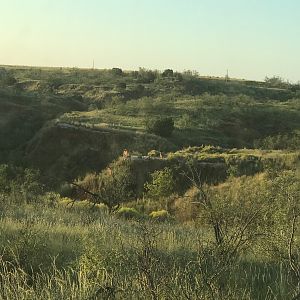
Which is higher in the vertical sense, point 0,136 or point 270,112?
point 270,112

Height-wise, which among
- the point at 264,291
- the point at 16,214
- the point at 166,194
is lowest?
the point at 166,194

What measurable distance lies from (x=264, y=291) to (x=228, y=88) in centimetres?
8428

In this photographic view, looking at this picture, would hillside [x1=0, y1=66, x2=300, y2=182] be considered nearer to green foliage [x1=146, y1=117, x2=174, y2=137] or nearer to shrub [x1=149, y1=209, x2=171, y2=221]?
green foliage [x1=146, y1=117, x2=174, y2=137]

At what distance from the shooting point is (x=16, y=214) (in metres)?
11.6

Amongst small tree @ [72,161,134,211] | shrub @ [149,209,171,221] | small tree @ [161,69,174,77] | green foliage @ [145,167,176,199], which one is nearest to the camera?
shrub @ [149,209,171,221]

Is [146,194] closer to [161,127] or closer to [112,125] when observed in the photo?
[161,127]

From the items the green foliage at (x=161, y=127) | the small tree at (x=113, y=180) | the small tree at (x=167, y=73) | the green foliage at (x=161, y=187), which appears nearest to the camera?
the green foliage at (x=161, y=187)

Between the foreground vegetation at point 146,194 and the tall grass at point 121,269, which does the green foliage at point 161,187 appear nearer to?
the foreground vegetation at point 146,194

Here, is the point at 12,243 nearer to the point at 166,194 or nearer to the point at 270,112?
the point at 166,194

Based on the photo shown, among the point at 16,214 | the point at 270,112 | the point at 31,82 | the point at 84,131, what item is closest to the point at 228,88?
the point at 270,112

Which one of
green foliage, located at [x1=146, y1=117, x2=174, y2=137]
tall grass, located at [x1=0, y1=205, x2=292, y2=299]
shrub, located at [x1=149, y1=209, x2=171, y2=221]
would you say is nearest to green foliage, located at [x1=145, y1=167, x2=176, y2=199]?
shrub, located at [x1=149, y1=209, x2=171, y2=221]

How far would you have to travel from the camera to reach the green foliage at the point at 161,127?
4669 cm

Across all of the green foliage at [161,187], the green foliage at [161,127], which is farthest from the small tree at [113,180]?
the green foliage at [161,127]

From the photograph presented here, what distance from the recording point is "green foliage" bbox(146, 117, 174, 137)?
46.7m
